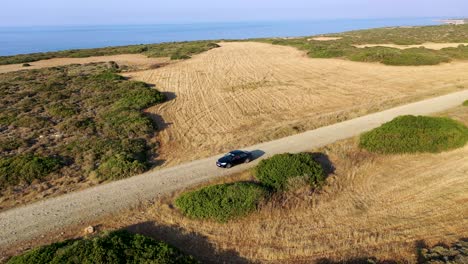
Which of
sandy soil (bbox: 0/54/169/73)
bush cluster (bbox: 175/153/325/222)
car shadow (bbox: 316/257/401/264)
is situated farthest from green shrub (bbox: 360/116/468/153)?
sandy soil (bbox: 0/54/169/73)

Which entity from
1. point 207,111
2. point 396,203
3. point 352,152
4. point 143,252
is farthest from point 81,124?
point 396,203

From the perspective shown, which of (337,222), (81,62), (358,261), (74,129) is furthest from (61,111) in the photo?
(81,62)

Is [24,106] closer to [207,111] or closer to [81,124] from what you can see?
[81,124]

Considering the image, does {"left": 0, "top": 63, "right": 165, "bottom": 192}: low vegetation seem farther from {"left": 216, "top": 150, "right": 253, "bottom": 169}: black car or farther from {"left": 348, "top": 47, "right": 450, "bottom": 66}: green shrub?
{"left": 348, "top": 47, "right": 450, "bottom": 66}: green shrub

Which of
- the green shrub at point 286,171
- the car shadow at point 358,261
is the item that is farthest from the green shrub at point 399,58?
the car shadow at point 358,261

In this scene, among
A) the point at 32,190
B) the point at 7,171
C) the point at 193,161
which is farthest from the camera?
the point at 193,161

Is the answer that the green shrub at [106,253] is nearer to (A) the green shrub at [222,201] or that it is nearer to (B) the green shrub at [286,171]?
(A) the green shrub at [222,201]

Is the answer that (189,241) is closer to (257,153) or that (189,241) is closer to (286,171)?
(286,171)
